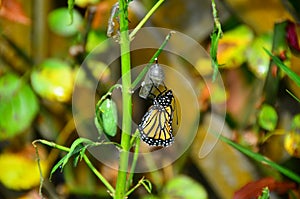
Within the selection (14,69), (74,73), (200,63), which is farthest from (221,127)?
(14,69)

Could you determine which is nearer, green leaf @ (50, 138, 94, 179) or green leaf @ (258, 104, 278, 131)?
green leaf @ (50, 138, 94, 179)

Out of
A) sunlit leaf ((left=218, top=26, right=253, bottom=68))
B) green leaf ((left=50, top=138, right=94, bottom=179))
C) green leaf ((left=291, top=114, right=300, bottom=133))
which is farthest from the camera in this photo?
sunlit leaf ((left=218, top=26, right=253, bottom=68))

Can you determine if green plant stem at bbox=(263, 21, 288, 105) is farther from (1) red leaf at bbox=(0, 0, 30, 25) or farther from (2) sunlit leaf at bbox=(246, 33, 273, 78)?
(1) red leaf at bbox=(0, 0, 30, 25)

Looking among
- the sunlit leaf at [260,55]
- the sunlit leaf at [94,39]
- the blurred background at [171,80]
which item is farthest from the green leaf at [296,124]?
the sunlit leaf at [94,39]

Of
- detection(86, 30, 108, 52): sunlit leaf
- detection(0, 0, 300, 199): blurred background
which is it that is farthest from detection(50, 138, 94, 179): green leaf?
detection(86, 30, 108, 52): sunlit leaf

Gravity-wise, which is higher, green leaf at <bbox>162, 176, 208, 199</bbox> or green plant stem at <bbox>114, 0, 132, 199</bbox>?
green plant stem at <bbox>114, 0, 132, 199</bbox>

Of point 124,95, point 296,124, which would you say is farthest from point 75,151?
point 296,124
